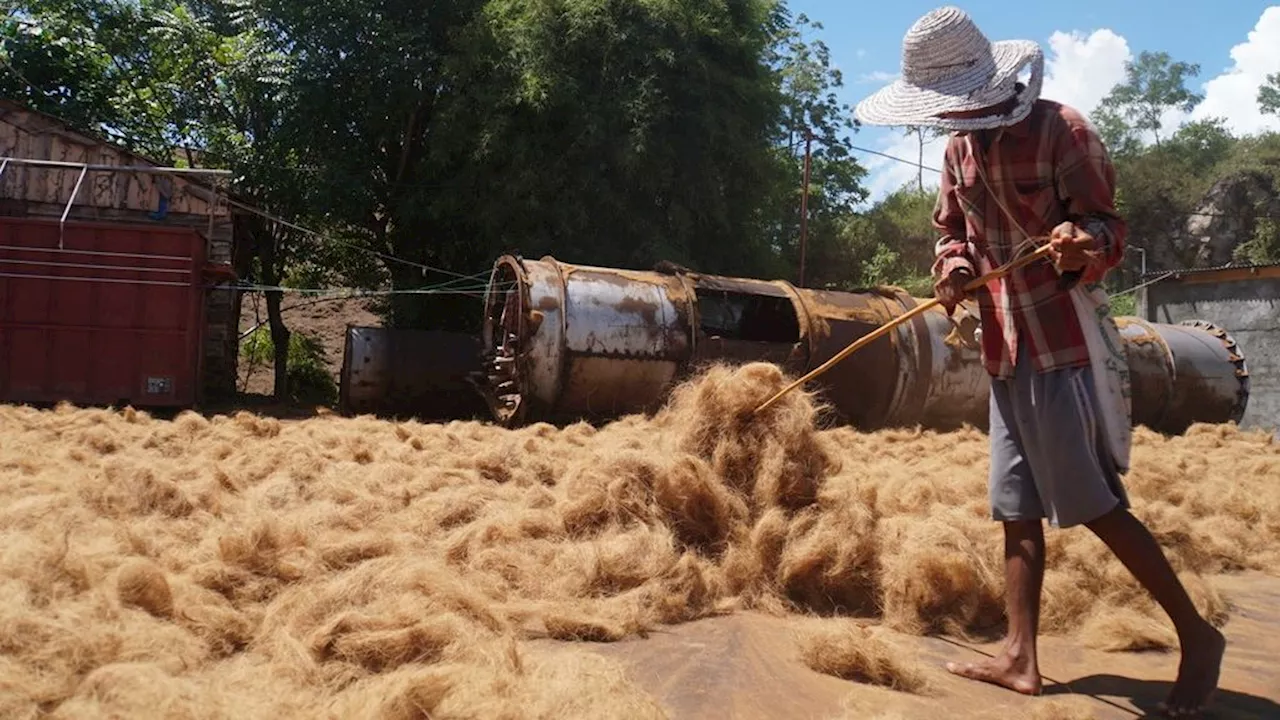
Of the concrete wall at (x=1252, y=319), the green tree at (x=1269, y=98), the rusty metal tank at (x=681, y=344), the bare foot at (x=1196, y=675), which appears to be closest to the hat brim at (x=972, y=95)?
the bare foot at (x=1196, y=675)

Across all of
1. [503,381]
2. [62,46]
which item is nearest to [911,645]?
[503,381]

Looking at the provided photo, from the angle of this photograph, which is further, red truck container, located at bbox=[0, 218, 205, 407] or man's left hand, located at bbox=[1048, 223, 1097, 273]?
red truck container, located at bbox=[0, 218, 205, 407]

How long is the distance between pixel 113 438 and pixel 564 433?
333 centimetres

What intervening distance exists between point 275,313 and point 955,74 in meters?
16.4

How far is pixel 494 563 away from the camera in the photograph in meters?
3.75

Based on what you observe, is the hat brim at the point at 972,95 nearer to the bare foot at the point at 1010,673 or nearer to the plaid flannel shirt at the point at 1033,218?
the plaid flannel shirt at the point at 1033,218

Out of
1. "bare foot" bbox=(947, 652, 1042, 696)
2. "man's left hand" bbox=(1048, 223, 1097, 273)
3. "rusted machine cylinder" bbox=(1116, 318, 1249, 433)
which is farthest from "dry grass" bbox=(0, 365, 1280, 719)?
"rusted machine cylinder" bbox=(1116, 318, 1249, 433)

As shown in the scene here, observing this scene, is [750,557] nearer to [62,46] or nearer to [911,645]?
[911,645]

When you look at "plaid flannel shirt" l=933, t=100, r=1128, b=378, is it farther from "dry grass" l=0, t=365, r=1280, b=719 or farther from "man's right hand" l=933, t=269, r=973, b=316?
"dry grass" l=0, t=365, r=1280, b=719

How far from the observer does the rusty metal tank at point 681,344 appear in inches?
366

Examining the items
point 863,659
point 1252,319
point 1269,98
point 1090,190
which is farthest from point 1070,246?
point 1269,98

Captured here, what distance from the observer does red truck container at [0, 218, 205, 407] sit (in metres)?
12.9

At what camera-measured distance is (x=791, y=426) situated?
4238mm

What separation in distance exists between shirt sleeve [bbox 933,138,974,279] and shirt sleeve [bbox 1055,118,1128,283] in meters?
0.37
